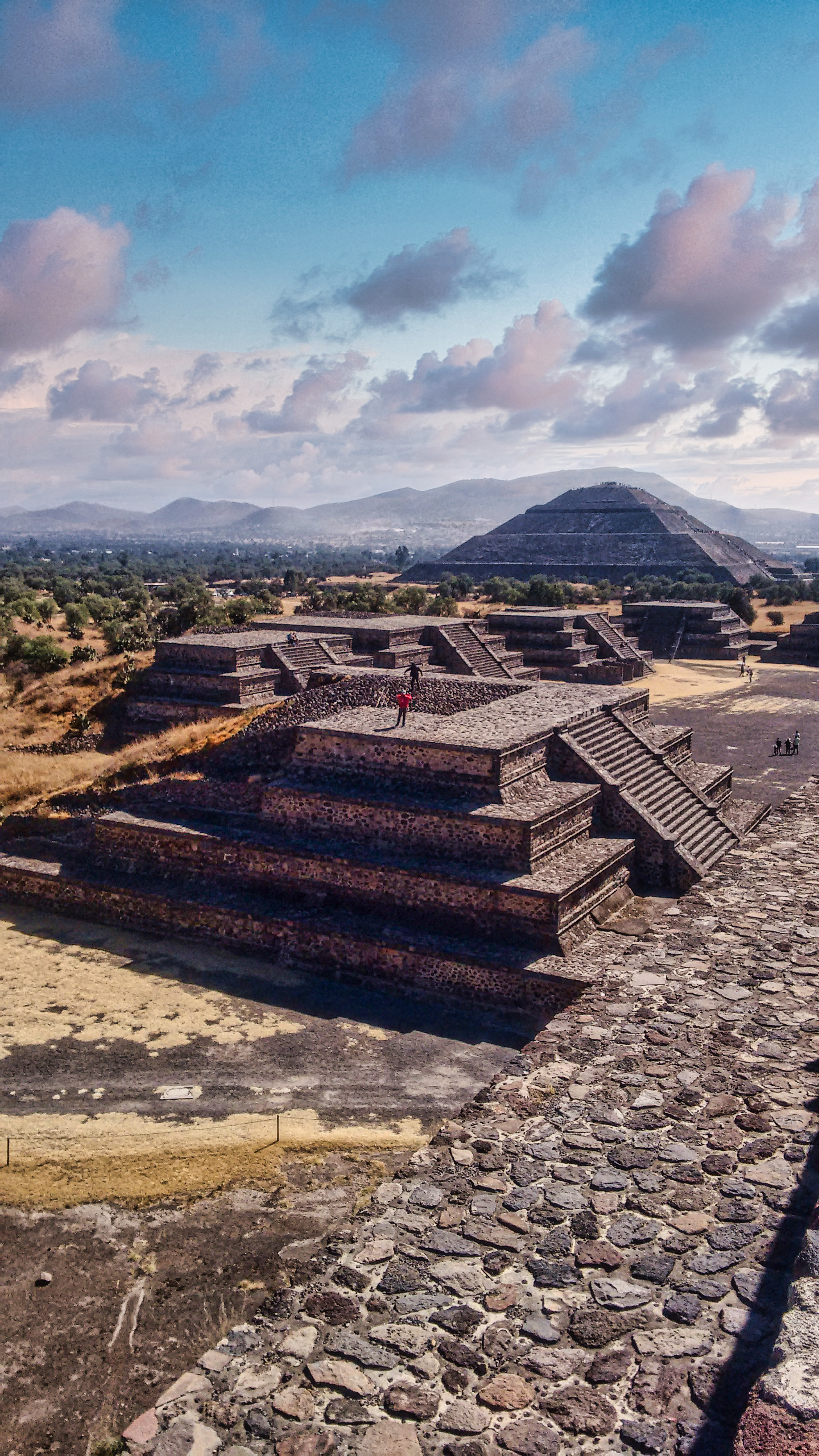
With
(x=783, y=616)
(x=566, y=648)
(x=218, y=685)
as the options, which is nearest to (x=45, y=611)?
(x=218, y=685)

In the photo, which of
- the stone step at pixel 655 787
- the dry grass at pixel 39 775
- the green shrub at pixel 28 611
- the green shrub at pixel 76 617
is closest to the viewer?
the stone step at pixel 655 787

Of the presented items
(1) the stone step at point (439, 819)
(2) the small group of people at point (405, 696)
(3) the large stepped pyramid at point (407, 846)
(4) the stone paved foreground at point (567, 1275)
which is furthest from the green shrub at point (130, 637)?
(4) the stone paved foreground at point (567, 1275)

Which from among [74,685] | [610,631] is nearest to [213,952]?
[74,685]

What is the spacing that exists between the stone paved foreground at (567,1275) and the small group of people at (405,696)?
4429 millimetres

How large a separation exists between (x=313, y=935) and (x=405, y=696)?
9.30ft

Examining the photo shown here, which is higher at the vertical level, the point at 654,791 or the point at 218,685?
the point at 218,685

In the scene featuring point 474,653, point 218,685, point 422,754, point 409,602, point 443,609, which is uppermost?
point 409,602

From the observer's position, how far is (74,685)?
18891mm

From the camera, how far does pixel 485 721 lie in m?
10.9

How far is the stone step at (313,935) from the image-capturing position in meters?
7.84

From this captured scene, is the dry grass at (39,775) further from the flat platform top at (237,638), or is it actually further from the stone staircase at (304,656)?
the stone staircase at (304,656)

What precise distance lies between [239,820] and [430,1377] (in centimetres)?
720

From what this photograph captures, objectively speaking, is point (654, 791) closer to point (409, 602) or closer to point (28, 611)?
point (28, 611)

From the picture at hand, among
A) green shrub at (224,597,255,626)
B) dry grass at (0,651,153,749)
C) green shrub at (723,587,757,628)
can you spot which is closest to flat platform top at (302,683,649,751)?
dry grass at (0,651,153,749)
